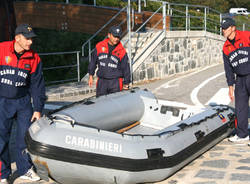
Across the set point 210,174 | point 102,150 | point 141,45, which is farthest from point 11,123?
point 141,45

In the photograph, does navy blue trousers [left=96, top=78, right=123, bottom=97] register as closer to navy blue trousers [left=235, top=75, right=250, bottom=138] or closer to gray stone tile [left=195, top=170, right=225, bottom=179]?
navy blue trousers [left=235, top=75, right=250, bottom=138]

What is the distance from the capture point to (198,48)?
15.4 m

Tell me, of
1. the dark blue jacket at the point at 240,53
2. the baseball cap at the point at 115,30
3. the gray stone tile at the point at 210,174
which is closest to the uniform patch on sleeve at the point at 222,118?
the dark blue jacket at the point at 240,53

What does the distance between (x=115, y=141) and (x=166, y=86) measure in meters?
7.73

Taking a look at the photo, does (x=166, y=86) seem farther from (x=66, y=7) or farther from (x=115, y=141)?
(x=115, y=141)

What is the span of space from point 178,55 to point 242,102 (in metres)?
8.46

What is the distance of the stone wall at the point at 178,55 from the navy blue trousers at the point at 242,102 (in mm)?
6490

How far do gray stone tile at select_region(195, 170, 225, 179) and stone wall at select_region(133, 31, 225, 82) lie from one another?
762 centimetres

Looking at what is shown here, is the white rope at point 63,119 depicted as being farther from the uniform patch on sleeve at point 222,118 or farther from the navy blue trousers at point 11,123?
the uniform patch on sleeve at point 222,118

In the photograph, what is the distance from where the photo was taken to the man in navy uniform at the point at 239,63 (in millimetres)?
5363

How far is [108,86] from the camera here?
6121 millimetres

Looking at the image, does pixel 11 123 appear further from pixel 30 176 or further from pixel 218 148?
pixel 218 148

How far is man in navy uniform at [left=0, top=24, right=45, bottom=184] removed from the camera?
4023 mm

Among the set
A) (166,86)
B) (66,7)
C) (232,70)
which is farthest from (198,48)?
(232,70)
